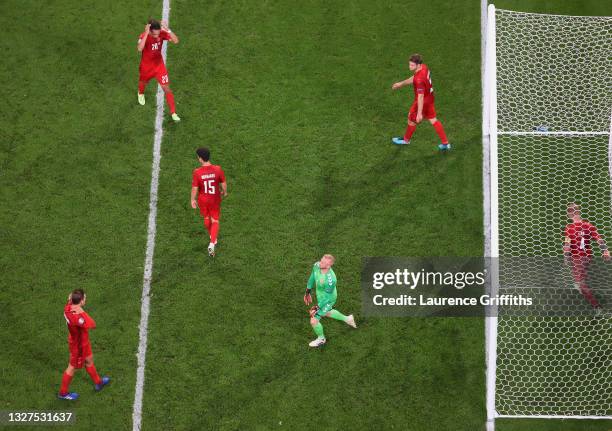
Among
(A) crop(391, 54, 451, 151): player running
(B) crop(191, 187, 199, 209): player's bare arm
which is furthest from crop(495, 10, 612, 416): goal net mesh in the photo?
(B) crop(191, 187, 199, 209): player's bare arm

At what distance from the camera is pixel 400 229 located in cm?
A: 1723

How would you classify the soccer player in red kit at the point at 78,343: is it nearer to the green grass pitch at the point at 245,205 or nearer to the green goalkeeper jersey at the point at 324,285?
the green grass pitch at the point at 245,205

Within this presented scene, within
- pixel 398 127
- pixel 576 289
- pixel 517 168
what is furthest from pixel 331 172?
pixel 576 289

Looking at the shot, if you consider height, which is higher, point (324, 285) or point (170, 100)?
point (170, 100)

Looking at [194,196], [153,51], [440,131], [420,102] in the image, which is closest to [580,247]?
[440,131]

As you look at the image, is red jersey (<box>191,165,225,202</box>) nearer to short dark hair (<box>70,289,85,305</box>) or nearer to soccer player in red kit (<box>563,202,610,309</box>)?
short dark hair (<box>70,289,85,305</box>)

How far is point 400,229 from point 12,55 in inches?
289

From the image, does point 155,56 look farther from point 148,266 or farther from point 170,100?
point 148,266

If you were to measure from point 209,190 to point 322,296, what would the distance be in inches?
90.9

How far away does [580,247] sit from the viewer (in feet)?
52.5

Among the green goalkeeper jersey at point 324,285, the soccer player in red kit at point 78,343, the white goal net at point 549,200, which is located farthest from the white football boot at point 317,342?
the soccer player in red kit at point 78,343

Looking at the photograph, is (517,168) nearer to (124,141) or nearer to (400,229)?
(400,229)

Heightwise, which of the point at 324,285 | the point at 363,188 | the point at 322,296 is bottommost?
Answer: the point at 322,296

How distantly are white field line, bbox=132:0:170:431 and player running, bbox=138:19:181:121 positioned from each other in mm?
439
